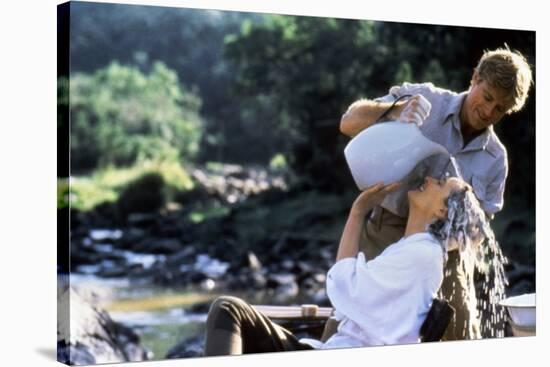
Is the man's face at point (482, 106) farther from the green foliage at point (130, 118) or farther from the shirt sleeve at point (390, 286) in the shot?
the green foliage at point (130, 118)

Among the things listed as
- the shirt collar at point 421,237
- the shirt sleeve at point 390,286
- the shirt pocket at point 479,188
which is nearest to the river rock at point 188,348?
the shirt sleeve at point 390,286

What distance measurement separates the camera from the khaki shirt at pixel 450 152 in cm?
733

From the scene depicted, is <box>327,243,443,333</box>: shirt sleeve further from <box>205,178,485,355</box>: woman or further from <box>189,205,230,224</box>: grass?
<box>189,205,230,224</box>: grass

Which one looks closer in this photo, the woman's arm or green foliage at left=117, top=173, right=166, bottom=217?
green foliage at left=117, top=173, right=166, bottom=217

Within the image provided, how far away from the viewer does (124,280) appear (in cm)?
694

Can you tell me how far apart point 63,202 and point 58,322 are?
2.16 ft

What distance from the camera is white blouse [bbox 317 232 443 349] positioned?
23.2ft

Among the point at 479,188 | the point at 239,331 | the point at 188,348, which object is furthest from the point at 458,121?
the point at 188,348

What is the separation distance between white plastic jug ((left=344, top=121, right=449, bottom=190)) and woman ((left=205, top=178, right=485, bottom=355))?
0.10m

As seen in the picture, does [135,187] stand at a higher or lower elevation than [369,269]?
higher

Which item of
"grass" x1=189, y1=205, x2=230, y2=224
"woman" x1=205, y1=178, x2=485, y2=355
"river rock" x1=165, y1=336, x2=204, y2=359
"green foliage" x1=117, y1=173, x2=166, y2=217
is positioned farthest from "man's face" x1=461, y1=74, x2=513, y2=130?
"river rock" x1=165, y1=336, x2=204, y2=359

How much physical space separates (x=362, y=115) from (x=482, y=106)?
0.75m

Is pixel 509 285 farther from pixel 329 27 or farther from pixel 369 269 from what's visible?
pixel 329 27
